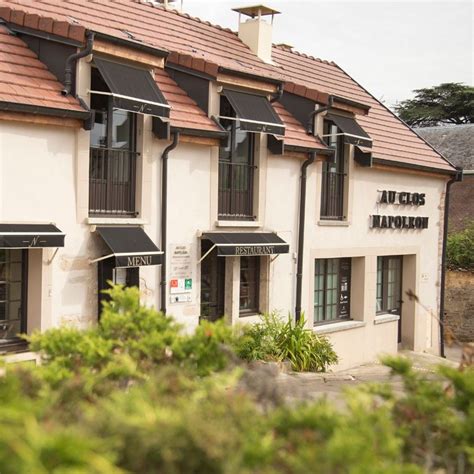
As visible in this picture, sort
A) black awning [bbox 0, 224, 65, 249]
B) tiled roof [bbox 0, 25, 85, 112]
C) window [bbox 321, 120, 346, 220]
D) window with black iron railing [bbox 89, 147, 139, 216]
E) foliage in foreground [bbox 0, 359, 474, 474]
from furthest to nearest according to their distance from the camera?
window [bbox 321, 120, 346, 220] < window with black iron railing [bbox 89, 147, 139, 216] < tiled roof [bbox 0, 25, 85, 112] < black awning [bbox 0, 224, 65, 249] < foliage in foreground [bbox 0, 359, 474, 474]

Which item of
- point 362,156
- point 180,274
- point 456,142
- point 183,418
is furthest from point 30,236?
point 456,142

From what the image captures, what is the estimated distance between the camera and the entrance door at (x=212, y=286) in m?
16.0

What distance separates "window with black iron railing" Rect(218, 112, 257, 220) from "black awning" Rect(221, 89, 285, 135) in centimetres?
55

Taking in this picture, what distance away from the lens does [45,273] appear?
12469 millimetres

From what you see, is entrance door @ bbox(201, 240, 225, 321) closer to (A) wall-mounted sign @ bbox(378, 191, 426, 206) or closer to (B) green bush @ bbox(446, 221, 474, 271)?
(A) wall-mounted sign @ bbox(378, 191, 426, 206)

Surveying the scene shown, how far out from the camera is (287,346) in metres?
15.7

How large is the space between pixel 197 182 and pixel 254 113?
178 cm

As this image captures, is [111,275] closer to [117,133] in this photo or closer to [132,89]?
[117,133]

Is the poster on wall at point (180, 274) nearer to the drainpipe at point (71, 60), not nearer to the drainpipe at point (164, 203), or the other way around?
the drainpipe at point (164, 203)

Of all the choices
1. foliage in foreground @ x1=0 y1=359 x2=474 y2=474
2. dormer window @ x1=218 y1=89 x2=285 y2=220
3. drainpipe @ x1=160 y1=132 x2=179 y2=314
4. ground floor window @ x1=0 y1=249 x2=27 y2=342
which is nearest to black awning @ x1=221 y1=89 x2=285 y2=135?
dormer window @ x1=218 y1=89 x2=285 y2=220

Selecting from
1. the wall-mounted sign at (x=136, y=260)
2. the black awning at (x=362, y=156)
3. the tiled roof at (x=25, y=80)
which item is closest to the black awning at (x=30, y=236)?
the wall-mounted sign at (x=136, y=260)

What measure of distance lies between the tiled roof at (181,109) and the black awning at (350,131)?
400cm

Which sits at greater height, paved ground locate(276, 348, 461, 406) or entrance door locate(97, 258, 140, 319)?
entrance door locate(97, 258, 140, 319)

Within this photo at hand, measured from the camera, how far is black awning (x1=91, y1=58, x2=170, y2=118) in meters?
12.8
